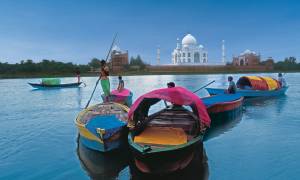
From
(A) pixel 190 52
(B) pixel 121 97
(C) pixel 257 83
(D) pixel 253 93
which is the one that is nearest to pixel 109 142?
(B) pixel 121 97

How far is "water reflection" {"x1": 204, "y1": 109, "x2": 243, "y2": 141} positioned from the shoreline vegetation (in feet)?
→ 172

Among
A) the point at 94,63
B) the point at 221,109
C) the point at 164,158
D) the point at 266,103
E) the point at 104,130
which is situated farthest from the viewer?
the point at 94,63

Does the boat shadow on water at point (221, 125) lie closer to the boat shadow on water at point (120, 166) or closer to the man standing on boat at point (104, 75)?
the boat shadow on water at point (120, 166)

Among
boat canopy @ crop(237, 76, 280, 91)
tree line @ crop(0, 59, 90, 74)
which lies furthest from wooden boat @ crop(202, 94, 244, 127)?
tree line @ crop(0, 59, 90, 74)

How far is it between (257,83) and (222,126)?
10.3 meters

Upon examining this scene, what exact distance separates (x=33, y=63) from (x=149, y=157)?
6484 centimetres

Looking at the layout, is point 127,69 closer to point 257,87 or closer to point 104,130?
point 257,87

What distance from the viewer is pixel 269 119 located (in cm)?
1364

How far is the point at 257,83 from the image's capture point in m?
20.9

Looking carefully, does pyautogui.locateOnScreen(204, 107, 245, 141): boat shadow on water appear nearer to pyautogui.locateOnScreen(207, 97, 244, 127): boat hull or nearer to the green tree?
pyautogui.locateOnScreen(207, 97, 244, 127): boat hull

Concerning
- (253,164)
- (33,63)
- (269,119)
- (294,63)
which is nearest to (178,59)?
(294,63)

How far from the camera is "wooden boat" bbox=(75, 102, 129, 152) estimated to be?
7434mm

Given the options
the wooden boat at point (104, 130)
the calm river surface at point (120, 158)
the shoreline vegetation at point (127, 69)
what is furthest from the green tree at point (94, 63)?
the wooden boat at point (104, 130)

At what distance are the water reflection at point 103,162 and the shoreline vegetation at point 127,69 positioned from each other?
56.0m
